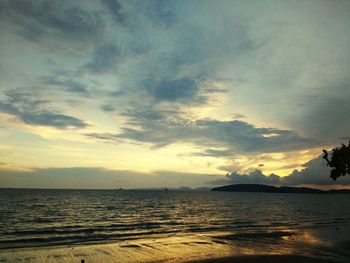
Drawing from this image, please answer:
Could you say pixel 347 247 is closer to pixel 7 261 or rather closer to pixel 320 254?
pixel 320 254

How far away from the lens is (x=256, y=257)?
84.5 ft

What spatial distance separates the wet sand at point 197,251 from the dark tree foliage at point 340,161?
7168 millimetres

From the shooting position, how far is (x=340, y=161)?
32188mm

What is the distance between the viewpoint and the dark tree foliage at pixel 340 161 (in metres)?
32.0

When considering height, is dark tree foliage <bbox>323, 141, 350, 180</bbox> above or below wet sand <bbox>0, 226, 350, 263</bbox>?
above

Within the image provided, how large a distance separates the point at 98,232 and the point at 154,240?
385 inches

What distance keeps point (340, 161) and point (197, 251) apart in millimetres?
16698

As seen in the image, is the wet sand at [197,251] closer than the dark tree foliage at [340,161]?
Yes

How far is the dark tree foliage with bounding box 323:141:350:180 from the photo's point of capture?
32.0 metres

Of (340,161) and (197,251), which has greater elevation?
(340,161)

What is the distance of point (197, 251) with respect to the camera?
27672 mm

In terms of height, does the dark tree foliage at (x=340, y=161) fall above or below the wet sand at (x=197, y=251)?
above

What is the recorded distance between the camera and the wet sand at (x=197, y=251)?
24531mm

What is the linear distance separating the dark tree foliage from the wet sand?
717 centimetres
